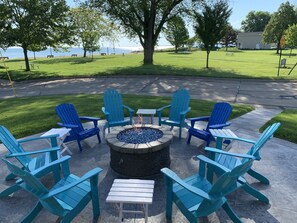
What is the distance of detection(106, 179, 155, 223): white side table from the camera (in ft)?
9.26

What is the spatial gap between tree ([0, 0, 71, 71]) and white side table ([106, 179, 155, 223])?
20089 mm

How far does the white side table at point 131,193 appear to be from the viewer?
2.82 meters

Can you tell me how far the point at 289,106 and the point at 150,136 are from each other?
8.27 meters

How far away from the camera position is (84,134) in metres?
5.50

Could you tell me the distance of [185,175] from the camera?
440cm

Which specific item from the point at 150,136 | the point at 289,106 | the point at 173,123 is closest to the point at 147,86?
the point at 289,106

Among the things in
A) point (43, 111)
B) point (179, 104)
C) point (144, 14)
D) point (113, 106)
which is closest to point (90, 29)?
point (144, 14)

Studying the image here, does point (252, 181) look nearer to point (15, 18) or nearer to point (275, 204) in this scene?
point (275, 204)

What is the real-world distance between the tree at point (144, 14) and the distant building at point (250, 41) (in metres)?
72.6

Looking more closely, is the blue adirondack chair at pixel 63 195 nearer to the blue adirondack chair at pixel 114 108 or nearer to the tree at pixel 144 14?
the blue adirondack chair at pixel 114 108

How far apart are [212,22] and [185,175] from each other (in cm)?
1892

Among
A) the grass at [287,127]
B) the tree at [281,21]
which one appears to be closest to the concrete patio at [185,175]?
the grass at [287,127]

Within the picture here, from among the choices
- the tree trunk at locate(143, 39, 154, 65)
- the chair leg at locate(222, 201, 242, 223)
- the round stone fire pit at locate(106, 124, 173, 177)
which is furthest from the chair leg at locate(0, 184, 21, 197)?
the tree trunk at locate(143, 39, 154, 65)

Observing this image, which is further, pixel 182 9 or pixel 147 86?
pixel 182 9
